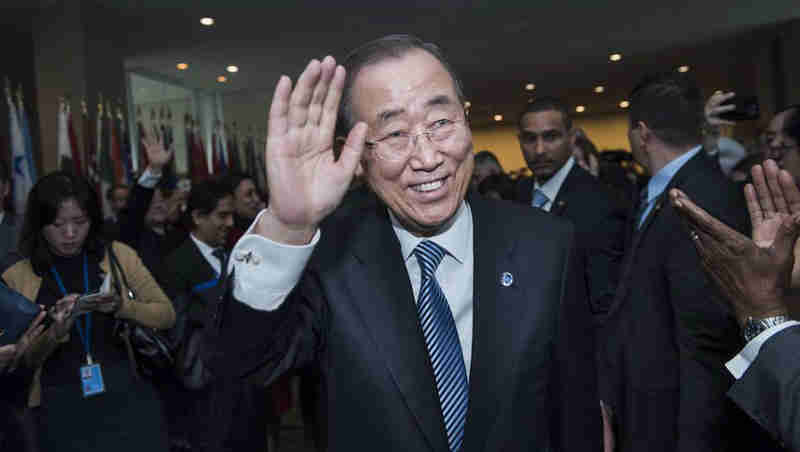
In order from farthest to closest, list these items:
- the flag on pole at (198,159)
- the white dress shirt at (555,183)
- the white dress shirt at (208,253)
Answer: the flag on pole at (198,159)
the white dress shirt at (555,183)
the white dress shirt at (208,253)

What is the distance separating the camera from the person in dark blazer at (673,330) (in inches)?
84.1

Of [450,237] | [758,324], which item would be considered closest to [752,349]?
[758,324]

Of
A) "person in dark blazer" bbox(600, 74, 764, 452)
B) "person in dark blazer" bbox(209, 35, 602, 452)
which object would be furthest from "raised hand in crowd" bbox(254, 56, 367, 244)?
"person in dark blazer" bbox(600, 74, 764, 452)

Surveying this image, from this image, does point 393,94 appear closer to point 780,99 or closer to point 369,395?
point 369,395

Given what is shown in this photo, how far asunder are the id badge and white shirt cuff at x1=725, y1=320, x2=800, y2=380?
2.35m

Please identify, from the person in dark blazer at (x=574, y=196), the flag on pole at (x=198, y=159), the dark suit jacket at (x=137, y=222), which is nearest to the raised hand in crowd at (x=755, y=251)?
the person in dark blazer at (x=574, y=196)

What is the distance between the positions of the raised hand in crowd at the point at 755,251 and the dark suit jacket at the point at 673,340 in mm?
781

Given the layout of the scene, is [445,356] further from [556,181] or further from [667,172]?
[556,181]

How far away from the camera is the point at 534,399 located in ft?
4.07

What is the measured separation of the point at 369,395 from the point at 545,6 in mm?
8158

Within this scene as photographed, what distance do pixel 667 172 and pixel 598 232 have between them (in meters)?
0.58

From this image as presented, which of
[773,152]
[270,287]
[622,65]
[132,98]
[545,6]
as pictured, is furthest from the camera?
[622,65]

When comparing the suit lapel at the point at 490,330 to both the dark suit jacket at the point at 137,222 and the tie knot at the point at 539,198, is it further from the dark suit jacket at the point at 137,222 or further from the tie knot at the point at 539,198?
the dark suit jacket at the point at 137,222

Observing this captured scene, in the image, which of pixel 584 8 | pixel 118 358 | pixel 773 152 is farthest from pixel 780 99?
pixel 118 358
